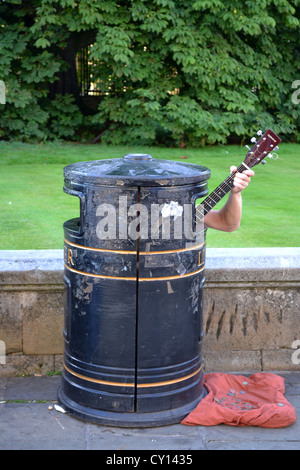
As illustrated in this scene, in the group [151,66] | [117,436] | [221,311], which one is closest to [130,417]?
[117,436]

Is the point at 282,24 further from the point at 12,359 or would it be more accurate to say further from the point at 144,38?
the point at 12,359

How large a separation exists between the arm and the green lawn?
241cm

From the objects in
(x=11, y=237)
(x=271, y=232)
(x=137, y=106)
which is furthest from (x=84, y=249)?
(x=137, y=106)

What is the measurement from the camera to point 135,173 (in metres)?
3.74

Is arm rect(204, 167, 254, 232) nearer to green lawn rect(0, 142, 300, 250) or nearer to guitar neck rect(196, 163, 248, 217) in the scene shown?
guitar neck rect(196, 163, 248, 217)

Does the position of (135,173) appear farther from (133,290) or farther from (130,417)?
(130,417)

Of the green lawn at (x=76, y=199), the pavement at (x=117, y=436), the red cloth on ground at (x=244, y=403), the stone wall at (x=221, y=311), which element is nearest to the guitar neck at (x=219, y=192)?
the stone wall at (x=221, y=311)

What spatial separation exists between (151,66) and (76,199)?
20.2ft

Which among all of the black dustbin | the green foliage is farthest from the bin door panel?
the green foliage

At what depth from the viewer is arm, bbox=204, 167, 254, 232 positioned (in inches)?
153

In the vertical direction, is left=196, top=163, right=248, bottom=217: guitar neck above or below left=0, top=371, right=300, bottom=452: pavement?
above

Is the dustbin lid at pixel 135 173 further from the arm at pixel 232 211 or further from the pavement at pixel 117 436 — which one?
the pavement at pixel 117 436

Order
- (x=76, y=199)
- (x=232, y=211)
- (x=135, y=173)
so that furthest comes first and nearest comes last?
(x=76, y=199), (x=232, y=211), (x=135, y=173)

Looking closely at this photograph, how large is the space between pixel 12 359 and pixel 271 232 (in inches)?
142
